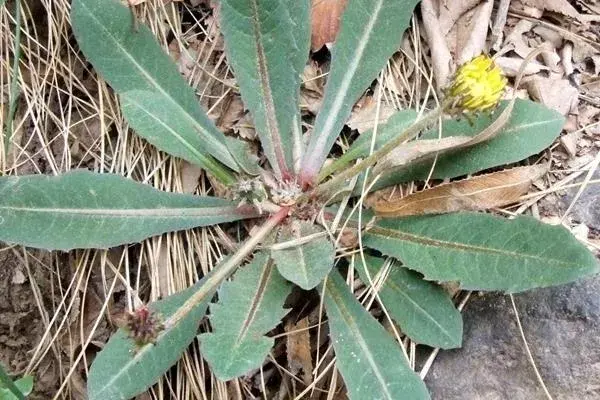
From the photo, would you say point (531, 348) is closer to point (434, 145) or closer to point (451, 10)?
point (434, 145)

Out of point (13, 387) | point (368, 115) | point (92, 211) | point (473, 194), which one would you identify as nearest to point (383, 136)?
point (368, 115)

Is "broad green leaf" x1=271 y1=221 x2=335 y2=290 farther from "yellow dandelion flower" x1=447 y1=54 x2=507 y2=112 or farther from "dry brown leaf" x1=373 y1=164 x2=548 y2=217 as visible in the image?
"yellow dandelion flower" x1=447 y1=54 x2=507 y2=112

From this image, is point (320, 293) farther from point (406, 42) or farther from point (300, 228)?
point (406, 42)

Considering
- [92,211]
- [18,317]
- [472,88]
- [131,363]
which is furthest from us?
[18,317]

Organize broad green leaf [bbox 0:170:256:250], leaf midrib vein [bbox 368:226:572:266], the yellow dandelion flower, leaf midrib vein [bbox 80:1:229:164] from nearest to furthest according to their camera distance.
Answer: the yellow dandelion flower < leaf midrib vein [bbox 368:226:572:266] < broad green leaf [bbox 0:170:256:250] < leaf midrib vein [bbox 80:1:229:164]

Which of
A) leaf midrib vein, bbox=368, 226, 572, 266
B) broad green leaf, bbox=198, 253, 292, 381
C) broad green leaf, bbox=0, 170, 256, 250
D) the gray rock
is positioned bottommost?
the gray rock

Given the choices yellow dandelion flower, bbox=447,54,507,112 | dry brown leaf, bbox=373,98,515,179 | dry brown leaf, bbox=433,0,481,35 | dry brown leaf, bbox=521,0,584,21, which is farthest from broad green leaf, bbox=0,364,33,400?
dry brown leaf, bbox=521,0,584,21

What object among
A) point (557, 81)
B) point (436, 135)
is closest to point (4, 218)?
point (436, 135)
